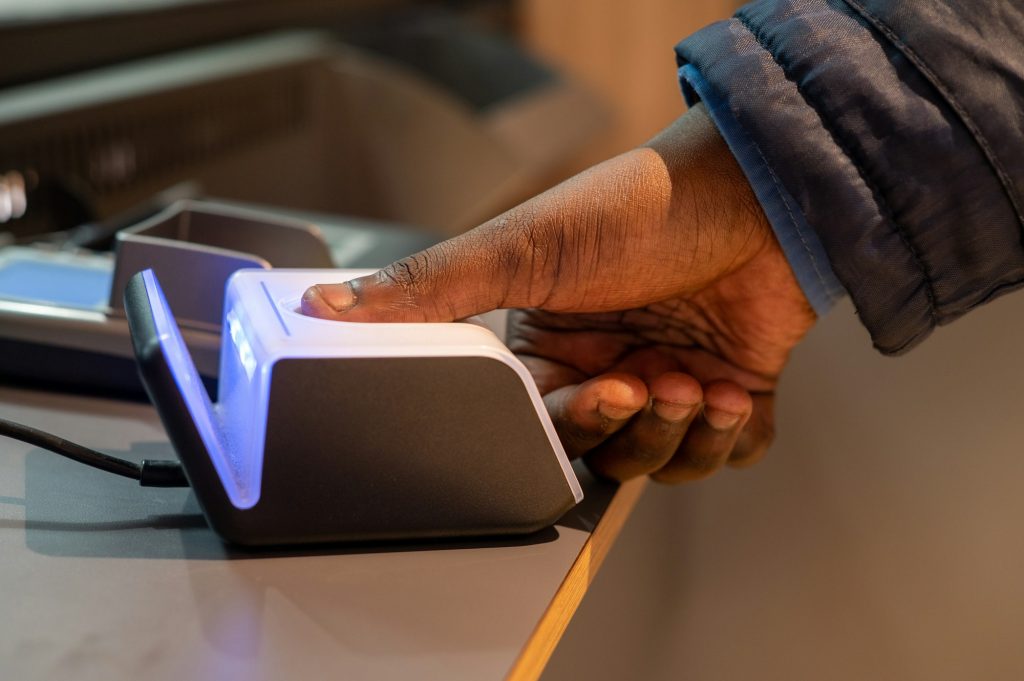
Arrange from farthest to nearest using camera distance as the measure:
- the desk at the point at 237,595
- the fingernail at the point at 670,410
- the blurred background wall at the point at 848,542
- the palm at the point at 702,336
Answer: the blurred background wall at the point at 848,542 < the palm at the point at 702,336 < the fingernail at the point at 670,410 < the desk at the point at 237,595

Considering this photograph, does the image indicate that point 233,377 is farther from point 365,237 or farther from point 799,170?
point 365,237

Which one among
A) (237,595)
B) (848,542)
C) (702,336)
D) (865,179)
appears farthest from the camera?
(848,542)

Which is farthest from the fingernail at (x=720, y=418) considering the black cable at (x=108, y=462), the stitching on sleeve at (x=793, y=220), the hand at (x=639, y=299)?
the black cable at (x=108, y=462)

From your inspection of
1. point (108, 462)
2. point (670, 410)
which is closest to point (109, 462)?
point (108, 462)

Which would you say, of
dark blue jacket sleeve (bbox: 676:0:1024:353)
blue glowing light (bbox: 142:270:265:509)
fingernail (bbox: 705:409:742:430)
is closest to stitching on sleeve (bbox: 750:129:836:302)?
dark blue jacket sleeve (bbox: 676:0:1024:353)

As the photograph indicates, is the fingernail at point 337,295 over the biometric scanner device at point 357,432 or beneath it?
over

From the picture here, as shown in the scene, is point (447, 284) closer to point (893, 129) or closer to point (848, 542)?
point (893, 129)

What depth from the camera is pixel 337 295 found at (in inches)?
15.8

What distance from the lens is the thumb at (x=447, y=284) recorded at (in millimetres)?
405

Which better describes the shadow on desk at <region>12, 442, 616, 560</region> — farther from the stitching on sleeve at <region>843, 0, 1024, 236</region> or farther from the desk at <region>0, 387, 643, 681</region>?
the stitching on sleeve at <region>843, 0, 1024, 236</region>

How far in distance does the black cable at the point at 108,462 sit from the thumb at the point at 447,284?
90mm

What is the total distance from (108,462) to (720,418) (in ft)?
0.87

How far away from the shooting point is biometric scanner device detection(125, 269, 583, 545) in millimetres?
354

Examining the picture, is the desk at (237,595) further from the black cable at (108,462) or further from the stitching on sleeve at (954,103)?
the stitching on sleeve at (954,103)
